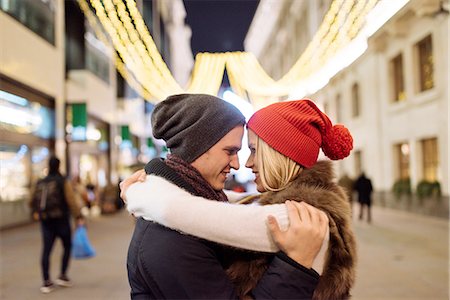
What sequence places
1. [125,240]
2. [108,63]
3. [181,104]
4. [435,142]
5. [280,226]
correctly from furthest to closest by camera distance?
1. [108,63]
2. [435,142]
3. [125,240]
4. [181,104]
5. [280,226]

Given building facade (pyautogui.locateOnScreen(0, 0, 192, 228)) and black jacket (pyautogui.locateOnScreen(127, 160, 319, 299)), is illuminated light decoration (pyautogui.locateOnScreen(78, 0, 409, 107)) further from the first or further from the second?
building facade (pyautogui.locateOnScreen(0, 0, 192, 228))

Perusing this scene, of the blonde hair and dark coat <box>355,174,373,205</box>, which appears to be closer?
the blonde hair

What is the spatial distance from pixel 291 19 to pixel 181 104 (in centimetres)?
3747

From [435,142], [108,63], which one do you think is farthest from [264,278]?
[108,63]

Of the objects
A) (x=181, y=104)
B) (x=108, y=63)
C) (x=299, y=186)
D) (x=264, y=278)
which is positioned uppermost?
(x=108, y=63)

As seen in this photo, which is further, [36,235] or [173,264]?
[36,235]

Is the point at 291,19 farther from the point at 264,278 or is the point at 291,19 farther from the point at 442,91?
the point at 264,278

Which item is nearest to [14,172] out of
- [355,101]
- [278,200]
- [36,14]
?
[36,14]

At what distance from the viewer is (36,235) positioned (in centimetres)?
1458

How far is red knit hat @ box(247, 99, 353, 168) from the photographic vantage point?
1.70 meters

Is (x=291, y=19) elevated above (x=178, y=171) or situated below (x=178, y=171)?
above

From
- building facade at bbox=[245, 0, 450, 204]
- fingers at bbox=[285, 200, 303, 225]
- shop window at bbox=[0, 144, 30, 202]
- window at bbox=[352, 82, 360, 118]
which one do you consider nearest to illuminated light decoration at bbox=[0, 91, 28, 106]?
shop window at bbox=[0, 144, 30, 202]

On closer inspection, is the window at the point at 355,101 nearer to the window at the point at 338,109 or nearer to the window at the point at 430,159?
the window at the point at 338,109

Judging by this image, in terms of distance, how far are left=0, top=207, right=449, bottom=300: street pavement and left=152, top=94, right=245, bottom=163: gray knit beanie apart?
5.26 meters
